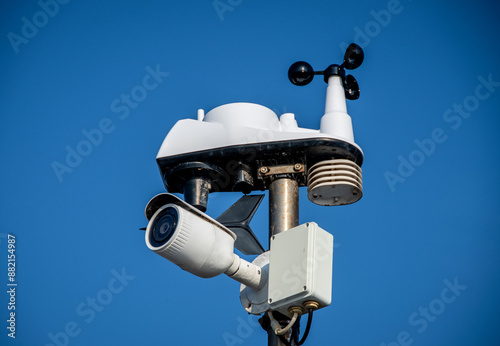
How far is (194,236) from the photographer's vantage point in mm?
4645

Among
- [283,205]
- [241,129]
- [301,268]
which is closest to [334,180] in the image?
[283,205]

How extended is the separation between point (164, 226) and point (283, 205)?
4.00 feet

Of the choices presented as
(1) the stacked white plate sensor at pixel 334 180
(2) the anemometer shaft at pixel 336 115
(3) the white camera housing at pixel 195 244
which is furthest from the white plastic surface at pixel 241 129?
(3) the white camera housing at pixel 195 244

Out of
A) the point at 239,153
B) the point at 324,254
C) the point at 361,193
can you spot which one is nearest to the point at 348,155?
the point at 361,193

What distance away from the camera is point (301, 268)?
478 centimetres

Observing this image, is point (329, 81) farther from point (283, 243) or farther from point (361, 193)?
point (283, 243)

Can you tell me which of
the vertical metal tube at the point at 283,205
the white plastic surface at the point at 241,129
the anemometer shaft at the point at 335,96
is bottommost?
the vertical metal tube at the point at 283,205

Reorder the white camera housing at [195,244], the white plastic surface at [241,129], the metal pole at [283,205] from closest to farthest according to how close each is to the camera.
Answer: the white camera housing at [195,244] → the metal pole at [283,205] → the white plastic surface at [241,129]

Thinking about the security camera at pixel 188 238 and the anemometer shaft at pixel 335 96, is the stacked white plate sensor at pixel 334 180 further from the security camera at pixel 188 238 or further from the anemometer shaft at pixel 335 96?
the security camera at pixel 188 238

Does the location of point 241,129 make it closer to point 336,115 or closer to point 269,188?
point 269,188

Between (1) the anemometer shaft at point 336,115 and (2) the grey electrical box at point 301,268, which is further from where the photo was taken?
(1) the anemometer shaft at point 336,115

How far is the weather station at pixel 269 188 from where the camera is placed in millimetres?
4754

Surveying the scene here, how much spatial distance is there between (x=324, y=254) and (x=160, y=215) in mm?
1038

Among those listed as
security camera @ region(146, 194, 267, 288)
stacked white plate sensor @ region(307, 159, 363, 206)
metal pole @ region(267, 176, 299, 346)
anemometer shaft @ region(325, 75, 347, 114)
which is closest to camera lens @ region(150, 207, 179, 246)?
security camera @ region(146, 194, 267, 288)
